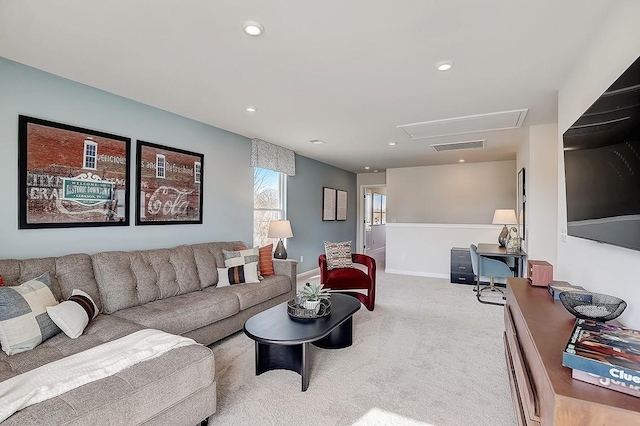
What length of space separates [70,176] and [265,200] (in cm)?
265

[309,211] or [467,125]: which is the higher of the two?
[467,125]

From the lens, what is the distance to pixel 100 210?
2881 mm

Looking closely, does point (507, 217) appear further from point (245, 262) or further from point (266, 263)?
point (245, 262)

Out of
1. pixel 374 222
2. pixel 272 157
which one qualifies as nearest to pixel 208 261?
pixel 272 157

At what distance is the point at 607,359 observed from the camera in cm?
94

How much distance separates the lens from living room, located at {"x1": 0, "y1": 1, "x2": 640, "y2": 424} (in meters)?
1.67

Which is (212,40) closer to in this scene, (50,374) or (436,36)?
(436,36)

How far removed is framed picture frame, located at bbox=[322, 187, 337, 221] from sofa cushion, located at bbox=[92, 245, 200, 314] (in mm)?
3624

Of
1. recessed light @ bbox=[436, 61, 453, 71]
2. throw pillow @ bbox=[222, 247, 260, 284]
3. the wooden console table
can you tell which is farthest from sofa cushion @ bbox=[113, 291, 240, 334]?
recessed light @ bbox=[436, 61, 453, 71]

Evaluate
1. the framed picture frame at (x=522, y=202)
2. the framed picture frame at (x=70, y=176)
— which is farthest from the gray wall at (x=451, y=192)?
the framed picture frame at (x=70, y=176)

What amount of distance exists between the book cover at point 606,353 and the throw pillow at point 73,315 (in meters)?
2.49

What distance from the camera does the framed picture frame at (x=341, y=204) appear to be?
7.25m

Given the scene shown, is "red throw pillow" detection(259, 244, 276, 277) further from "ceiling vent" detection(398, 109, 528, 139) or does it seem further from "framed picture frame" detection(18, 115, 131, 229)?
"ceiling vent" detection(398, 109, 528, 139)

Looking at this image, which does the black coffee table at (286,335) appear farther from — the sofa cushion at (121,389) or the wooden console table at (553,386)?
the wooden console table at (553,386)
